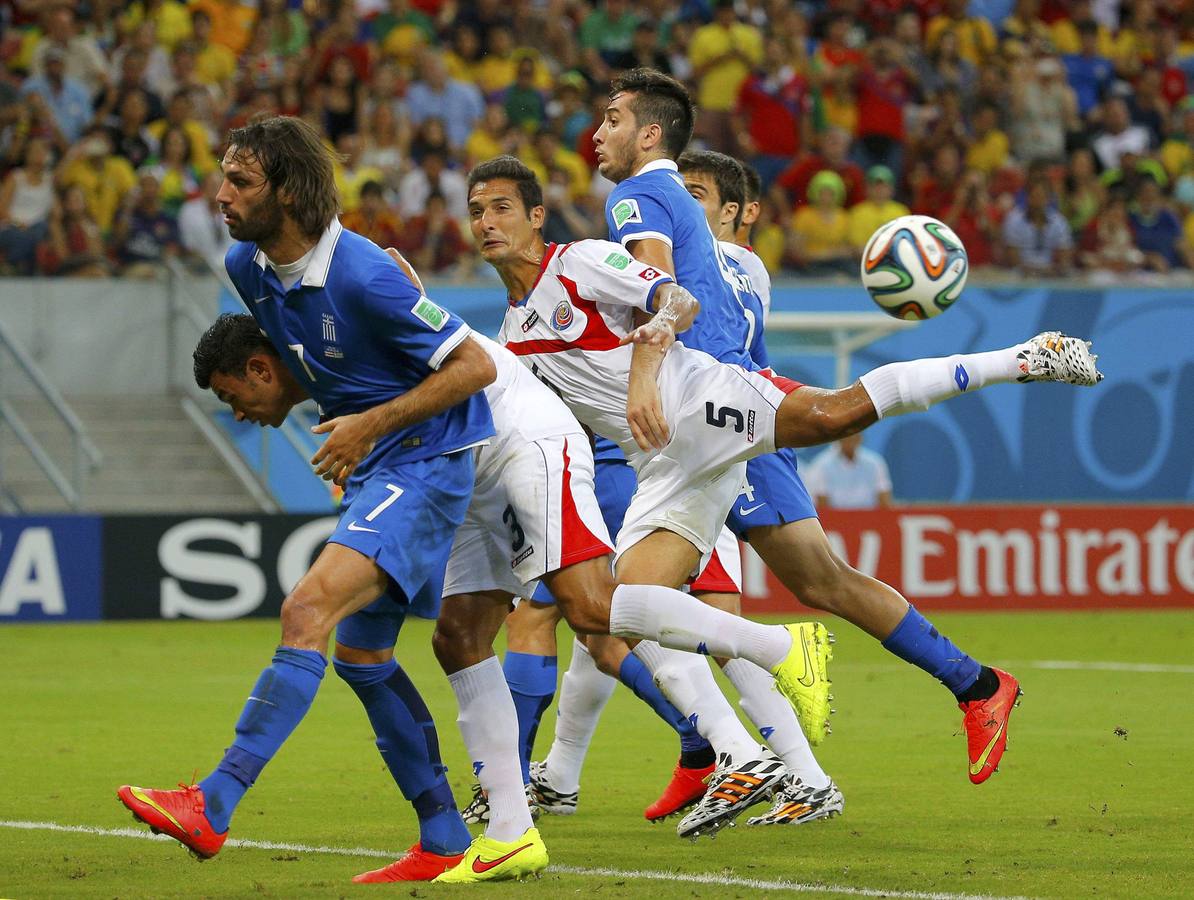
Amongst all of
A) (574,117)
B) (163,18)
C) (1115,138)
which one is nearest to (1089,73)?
(1115,138)

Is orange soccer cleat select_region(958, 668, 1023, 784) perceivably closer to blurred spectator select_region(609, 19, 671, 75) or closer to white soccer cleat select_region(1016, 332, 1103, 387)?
white soccer cleat select_region(1016, 332, 1103, 387)

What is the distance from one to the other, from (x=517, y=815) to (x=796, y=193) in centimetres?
1320

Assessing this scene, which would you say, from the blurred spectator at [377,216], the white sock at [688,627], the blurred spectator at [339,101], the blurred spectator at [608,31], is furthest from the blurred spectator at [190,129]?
the white sock at [688,627]

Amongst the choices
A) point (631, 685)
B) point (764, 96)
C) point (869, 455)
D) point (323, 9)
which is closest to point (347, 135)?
point (323, 9)

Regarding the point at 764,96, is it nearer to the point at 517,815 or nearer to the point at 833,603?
the point at 833,603

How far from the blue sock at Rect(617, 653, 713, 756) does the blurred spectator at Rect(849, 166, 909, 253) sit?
35.6ft

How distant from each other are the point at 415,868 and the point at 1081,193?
15.2m

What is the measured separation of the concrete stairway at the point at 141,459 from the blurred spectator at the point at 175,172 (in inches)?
71.6

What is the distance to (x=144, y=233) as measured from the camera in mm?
15703

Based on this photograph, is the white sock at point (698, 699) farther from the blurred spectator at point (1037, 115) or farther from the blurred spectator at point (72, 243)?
the blurred spectator at point (1037, 115)

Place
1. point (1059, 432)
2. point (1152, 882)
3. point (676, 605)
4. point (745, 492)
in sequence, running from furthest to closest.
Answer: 1. point (1059, 432)
2. point (745, 492)
3. point (676, 605)
4. point (1152, 882)

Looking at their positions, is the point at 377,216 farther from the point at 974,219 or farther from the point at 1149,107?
the point at 1149,107

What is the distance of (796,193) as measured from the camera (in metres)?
18.1

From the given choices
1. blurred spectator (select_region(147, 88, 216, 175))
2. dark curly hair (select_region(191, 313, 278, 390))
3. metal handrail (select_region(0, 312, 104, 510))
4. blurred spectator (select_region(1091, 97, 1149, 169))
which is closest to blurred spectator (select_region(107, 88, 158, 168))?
blurred spectator (select_region(147, 88, 216, 175))
